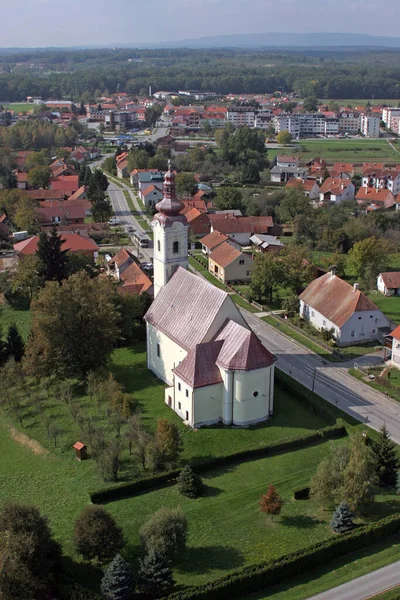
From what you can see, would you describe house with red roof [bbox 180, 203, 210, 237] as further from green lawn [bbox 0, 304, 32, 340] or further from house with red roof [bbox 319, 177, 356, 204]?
green lawn [bbox 0, 304, 32, 340]

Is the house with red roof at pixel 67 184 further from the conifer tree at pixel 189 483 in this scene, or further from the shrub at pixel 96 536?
the shrub at pixel 96 536

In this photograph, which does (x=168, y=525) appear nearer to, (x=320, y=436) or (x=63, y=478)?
(x=63, y=478)

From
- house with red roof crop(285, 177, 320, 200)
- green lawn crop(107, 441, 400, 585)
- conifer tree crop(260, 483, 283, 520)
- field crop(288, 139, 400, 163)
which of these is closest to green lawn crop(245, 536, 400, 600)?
green lawn crop(107, 441, 400, 585)

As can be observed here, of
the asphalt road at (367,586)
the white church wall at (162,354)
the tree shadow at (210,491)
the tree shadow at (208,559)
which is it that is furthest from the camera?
the white church wall at (162,354)

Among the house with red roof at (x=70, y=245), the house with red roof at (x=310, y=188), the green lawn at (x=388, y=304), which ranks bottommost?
the green lawn at (x=388, y=304)

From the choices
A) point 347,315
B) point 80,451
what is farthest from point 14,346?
point 347,315

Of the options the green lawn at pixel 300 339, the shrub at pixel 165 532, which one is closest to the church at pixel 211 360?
the shrub at pixel 165 532

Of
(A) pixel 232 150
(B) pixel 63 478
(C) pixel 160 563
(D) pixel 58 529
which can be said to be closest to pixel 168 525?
(C) pixel 160 563
